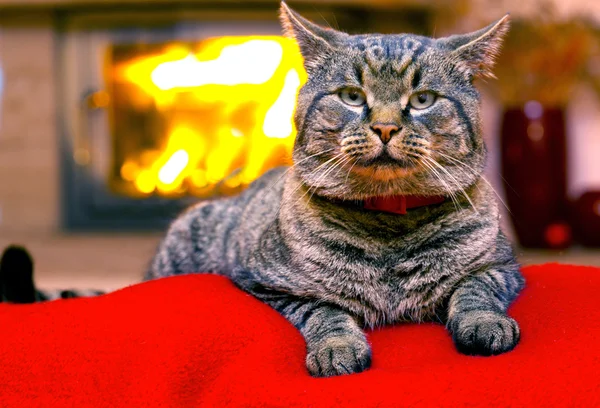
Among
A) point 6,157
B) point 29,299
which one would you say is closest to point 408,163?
point 29,299

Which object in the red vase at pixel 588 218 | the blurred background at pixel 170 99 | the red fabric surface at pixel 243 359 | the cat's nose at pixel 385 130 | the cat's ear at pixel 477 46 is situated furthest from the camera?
the blurred background at pixel 170 99

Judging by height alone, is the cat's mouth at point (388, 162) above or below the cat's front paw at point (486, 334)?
above

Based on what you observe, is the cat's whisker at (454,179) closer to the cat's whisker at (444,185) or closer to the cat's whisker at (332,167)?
the cat's whisker at (444,185)

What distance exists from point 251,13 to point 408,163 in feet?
6.93

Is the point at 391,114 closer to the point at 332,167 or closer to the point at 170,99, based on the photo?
the point at 332,167

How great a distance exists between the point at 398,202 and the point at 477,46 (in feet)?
0.96

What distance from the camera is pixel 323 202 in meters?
1.03

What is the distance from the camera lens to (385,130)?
34.9 inches

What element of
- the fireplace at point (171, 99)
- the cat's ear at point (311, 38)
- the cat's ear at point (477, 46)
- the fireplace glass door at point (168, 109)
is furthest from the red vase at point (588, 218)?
the cat's ear at point (311, 38)

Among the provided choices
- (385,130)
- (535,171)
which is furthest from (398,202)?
(535,171)

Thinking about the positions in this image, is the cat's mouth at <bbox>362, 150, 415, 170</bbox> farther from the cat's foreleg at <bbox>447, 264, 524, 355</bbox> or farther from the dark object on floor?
the dark object on floor

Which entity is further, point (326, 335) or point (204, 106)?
point (204, 106)

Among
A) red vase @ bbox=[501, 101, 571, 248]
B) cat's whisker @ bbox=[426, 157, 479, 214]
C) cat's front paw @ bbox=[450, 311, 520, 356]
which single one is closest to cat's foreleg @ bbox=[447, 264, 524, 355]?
cat's front paw @ bbox=[450, 311, 520, 356]

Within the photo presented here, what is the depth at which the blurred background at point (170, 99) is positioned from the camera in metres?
2.76
